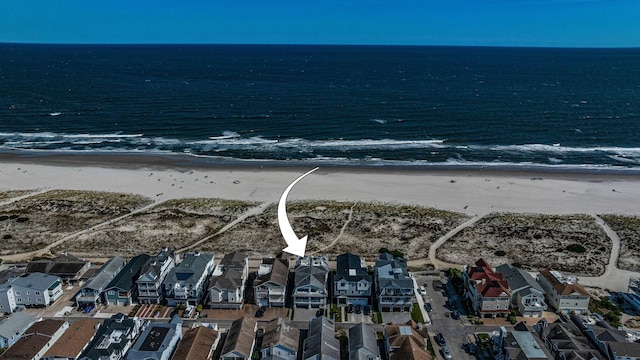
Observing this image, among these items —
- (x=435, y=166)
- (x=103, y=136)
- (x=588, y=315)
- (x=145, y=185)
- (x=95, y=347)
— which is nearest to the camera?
(x=95, y=347)

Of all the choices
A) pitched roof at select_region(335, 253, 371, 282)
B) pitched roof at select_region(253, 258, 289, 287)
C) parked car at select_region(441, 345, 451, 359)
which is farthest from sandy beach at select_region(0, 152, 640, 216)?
parked car at select_region(441, 345, 451, 359)

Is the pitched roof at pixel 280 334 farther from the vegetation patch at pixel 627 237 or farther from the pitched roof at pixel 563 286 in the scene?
the vegetation patch at pixel 627 237

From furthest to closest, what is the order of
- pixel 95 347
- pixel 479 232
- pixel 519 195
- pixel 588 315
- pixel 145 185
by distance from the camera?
pixel 145 185, pixel 519 195, pixel 479 232, pixel 588 315, pixel 95 347

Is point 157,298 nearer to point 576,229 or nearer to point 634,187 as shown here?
point 576,229

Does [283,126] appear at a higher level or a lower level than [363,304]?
higher

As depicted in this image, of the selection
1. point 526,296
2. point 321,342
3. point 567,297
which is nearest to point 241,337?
point 321,342

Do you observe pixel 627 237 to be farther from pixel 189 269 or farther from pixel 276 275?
pixel 189 269

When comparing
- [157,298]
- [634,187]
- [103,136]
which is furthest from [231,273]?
[103,136]
